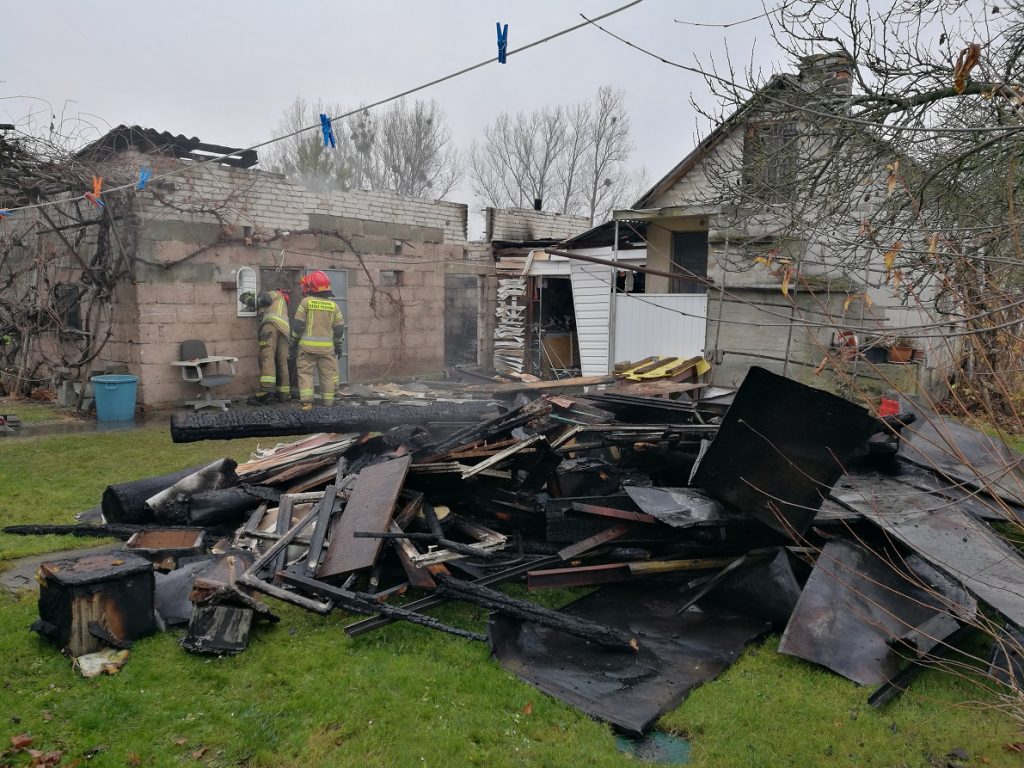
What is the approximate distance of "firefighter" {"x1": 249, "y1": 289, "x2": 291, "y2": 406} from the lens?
1219cm

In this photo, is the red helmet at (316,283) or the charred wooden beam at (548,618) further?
the red helmet at (316,283)

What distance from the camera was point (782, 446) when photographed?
482 centimetres

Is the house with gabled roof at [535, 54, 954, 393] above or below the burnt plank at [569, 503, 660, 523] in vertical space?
above

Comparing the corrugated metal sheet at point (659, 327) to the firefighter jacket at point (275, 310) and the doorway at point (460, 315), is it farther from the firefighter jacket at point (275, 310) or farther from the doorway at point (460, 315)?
the doorway at point (460, 315)

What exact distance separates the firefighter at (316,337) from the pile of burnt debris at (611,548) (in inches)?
204

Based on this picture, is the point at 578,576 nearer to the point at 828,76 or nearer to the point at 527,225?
the point at 828,76

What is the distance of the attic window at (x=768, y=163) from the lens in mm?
6609

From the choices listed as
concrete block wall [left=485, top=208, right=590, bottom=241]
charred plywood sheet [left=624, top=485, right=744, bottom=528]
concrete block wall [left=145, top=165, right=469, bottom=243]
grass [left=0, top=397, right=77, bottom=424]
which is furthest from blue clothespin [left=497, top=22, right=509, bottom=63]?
concrete block wall [left=485, top=208, right=590, bottom=241]

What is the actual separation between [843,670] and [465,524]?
2.85 m

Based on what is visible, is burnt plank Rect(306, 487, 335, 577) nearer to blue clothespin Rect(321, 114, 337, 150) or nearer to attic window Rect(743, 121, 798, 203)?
blue clothespin Rect(321, 114, 337, 150)

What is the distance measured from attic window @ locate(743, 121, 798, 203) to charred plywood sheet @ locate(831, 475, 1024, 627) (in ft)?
9.61

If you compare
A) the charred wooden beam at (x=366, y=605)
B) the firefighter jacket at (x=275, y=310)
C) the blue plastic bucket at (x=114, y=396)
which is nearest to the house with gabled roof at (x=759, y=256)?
the charred wooden beam at (x=366, y=605)

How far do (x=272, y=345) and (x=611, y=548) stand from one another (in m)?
8.74

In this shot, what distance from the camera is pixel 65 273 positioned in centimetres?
1278
